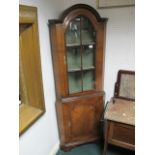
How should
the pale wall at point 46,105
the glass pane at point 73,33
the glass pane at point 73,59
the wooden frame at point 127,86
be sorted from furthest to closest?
1. the wooden frame at point 127,86
2. the glass pane at point 73,59
3. the glass pane at point 73,33
4. the pale wall at point 46,105

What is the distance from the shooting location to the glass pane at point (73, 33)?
187 cm

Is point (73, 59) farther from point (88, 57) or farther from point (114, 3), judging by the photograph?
point (114, 3)

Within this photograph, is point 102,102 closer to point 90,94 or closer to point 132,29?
point 90,94

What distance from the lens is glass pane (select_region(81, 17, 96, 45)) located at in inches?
75.2

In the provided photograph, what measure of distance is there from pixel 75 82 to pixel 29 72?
0.59m

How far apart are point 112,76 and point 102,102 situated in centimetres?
34

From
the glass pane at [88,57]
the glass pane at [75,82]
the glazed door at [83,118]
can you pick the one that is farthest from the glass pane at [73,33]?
the glazed door at [83,118]

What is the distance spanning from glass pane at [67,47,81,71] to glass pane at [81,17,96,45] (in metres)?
0.13

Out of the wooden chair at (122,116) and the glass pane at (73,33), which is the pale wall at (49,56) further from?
the glass pane at (73,33)

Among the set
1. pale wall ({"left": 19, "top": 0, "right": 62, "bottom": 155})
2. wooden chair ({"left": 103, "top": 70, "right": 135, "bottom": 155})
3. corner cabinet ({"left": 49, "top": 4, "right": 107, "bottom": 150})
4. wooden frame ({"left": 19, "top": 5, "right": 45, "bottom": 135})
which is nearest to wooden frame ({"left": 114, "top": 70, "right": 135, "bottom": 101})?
wooden chair ({"left": 103, "top": 70, "right": 135, "bottom": 155})

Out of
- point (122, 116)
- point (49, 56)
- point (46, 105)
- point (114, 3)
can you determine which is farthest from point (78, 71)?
point (114, 3)

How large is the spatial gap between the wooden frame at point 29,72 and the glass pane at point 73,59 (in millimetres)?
403

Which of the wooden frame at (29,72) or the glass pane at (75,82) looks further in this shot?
the glass pane at (75,82)
